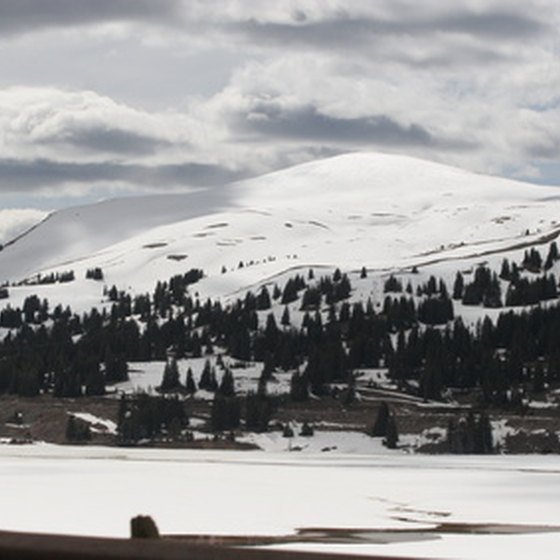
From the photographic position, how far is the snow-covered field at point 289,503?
32125mm

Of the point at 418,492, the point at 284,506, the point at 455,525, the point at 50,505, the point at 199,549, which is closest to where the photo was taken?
the point at 199,549

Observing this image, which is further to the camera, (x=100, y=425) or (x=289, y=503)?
(x=100, y=425)

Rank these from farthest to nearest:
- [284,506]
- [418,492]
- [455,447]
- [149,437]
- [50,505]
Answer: [149,437]
[455,447]
[418,492]
[284,506]
[50,505]

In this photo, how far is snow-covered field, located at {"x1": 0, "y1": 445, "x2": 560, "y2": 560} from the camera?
32125mm

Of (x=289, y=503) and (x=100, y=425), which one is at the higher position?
(x=289, y=503)

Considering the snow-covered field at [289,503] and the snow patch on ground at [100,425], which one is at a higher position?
the snow-covered field at [289,503]

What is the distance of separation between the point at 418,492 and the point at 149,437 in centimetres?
13308

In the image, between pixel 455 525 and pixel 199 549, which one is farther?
pixel 455 525

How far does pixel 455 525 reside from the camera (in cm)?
3834

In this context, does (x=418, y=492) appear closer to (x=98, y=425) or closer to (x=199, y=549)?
(x=199, y=549)

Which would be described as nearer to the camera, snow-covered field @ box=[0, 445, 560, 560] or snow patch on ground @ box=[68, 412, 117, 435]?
snow-covered field @ box=[0, 445, 560, 560]

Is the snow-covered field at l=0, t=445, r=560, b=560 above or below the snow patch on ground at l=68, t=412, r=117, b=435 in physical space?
above

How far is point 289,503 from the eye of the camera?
152 ft

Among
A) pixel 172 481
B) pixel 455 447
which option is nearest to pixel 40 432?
pixel 455 447
